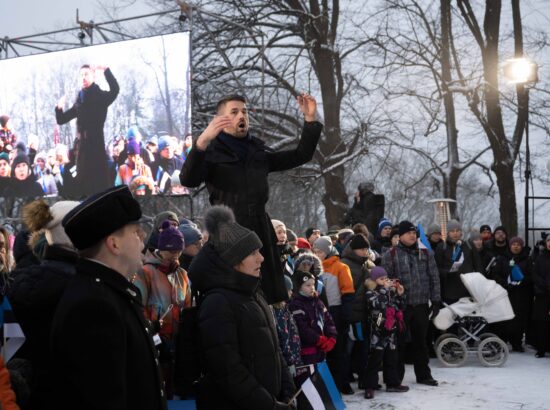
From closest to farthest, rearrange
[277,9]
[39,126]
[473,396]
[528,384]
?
[473,396]
[528,384]
[39,126]
[277,9]

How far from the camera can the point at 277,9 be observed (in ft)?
67.0

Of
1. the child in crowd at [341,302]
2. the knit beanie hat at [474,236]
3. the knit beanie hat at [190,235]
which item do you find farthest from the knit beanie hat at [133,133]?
the knit beanie hat at [190,235]

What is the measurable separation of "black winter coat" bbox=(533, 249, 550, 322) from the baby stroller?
121 centimetres

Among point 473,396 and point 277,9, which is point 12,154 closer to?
point 277,9

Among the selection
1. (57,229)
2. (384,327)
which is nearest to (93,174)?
(384,327)

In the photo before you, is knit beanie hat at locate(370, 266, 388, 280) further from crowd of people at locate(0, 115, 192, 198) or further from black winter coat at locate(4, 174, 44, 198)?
black winter coat at locate(4, 174, 44, 198)

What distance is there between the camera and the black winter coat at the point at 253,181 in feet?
14.1

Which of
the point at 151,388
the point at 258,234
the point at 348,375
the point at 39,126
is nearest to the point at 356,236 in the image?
the point at 348,375

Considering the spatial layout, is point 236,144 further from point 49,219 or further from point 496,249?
point 496,249

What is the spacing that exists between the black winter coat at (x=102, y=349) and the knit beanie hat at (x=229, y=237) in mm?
1386

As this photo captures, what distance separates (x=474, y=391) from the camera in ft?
28.7

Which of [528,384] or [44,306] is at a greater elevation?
[44,306]

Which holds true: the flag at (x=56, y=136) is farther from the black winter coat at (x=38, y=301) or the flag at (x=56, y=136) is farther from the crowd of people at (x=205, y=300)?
the black winter coat at (x=38, y=301)

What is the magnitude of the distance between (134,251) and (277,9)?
731 inches
